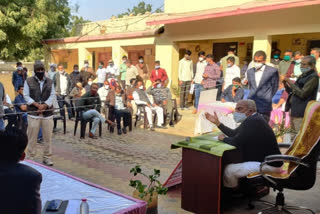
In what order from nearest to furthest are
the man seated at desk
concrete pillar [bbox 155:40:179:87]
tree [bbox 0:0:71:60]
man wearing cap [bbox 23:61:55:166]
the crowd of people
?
the crowd of people → the man seated at desk → man wearing cap [bbox 23:61:55:166] → concrete pillar [bbox 155:40:179:87] → tree [bbox 0:0:71:60]

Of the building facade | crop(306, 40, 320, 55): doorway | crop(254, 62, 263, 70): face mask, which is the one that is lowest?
crop(254, 62, 263, 70): face mask

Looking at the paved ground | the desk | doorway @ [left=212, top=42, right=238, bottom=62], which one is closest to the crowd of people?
the desk

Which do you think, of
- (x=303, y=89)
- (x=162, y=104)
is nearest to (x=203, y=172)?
(x=303, y=89)

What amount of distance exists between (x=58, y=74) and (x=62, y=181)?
7741 mm

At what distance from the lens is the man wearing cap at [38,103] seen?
539 cm

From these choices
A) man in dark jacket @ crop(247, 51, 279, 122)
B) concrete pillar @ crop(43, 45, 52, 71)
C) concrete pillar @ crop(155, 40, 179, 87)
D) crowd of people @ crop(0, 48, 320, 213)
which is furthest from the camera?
concrete pillar @ crop(43, 45, 52, 71)

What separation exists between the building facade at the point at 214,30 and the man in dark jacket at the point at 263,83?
11.1ft

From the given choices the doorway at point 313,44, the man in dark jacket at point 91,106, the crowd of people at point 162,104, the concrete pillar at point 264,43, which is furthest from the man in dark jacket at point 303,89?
the doorway at point 313,44

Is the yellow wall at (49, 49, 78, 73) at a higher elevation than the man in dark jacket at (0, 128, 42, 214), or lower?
higher

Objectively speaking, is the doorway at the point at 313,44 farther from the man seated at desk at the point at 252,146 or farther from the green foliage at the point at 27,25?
the green foliage at the point at 27,25

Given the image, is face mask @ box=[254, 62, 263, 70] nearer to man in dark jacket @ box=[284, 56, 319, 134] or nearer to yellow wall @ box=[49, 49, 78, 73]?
man in dark jacket @ box=[284, 56, 319, 134]

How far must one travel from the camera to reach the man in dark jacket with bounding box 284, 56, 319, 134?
17.1ft

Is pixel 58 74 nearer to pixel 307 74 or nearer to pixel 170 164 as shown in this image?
pixel 170 164

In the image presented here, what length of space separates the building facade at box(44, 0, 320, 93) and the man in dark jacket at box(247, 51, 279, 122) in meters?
3.40
